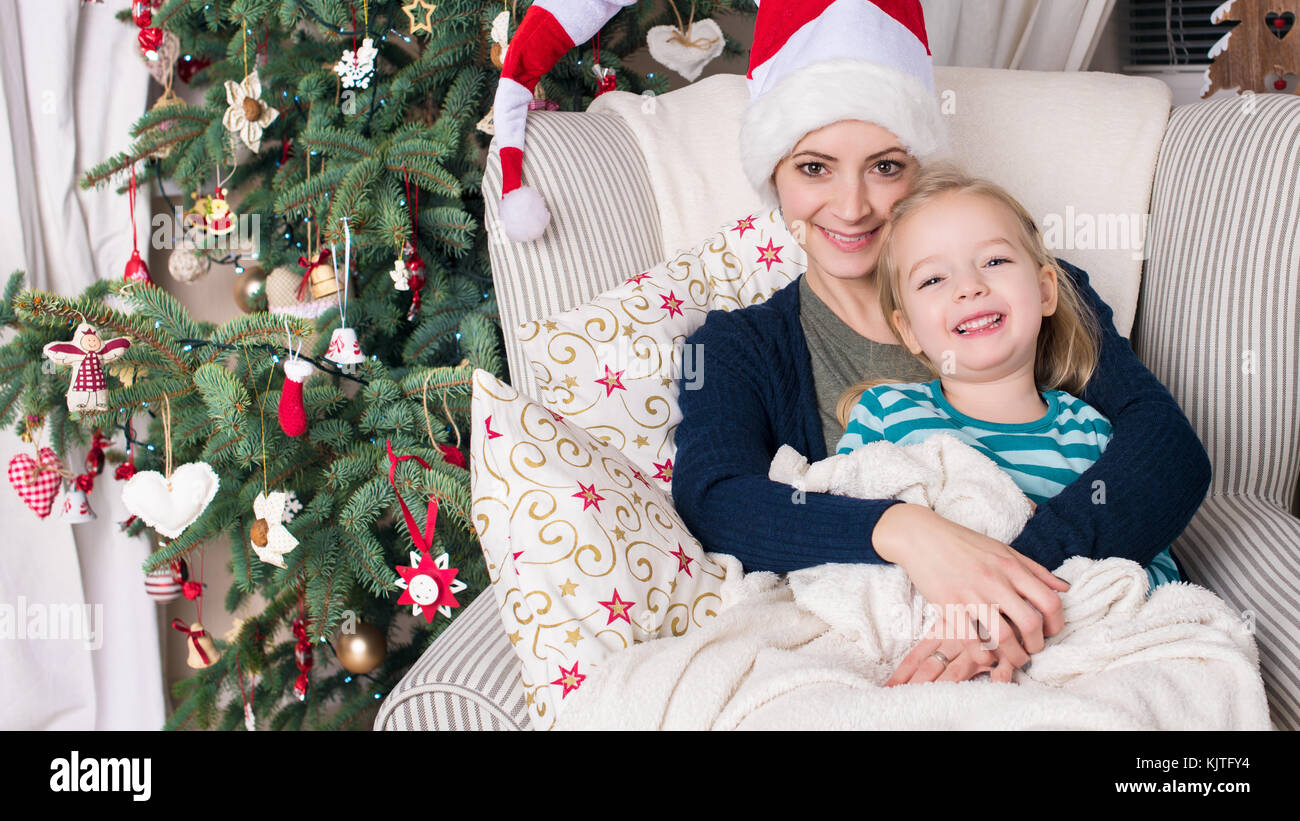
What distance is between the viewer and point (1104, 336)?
52.7 inches

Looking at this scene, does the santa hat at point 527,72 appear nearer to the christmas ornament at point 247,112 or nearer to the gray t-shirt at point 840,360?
the gray t-shirt at point 840,360

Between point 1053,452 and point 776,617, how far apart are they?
0.42 metres

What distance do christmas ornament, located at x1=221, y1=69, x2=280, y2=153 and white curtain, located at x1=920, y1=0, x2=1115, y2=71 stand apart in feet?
4.41

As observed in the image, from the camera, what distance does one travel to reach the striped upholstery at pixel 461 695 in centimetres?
106

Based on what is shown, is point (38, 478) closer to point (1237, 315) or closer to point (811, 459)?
point (811, 459)

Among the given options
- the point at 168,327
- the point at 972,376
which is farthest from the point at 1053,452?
the point at 168,327

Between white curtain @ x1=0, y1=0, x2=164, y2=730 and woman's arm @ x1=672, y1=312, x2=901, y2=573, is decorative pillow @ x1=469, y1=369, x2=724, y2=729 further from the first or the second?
white curtain @ x1=0, y1=0, x2=164, y2=730

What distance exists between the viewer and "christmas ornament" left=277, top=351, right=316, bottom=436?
1.54 metres

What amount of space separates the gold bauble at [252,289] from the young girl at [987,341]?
4.30ft

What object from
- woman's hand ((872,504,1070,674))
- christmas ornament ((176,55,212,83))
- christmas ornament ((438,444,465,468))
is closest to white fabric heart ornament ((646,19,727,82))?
christmas ornament ((438,444,465,468))

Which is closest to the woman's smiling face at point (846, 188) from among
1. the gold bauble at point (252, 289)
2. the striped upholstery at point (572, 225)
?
the striped upholstery at point (572, 225)

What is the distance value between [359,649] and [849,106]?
1299 mm

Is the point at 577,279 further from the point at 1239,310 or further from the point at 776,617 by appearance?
the point at 1239,310
